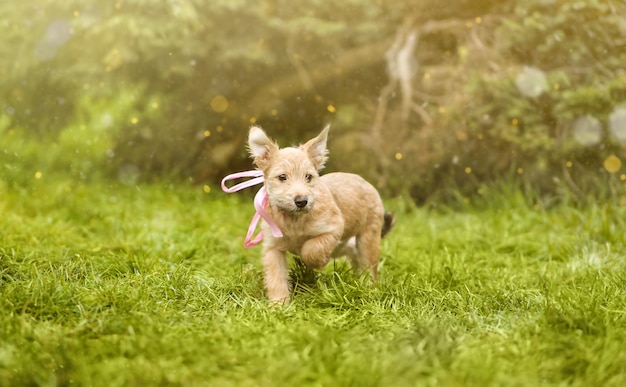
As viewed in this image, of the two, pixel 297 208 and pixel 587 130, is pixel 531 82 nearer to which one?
pixel 587 130

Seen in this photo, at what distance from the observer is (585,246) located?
A: 6102 mm

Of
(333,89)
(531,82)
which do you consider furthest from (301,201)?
(531,82)

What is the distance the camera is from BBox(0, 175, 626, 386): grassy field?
3160mm

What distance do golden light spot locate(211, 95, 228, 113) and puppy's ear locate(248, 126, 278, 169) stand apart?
4812 millimetres

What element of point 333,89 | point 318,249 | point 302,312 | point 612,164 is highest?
point 333,89

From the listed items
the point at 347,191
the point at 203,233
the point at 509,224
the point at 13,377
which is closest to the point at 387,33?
the point at 509,224

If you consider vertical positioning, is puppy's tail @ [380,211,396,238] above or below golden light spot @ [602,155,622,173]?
above

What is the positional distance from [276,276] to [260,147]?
0.82 metres

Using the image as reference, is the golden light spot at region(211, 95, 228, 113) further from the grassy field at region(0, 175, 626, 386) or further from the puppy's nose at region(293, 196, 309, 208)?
the puppy's nose at region(293, 196, 309, 208)

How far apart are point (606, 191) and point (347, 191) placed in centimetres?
449

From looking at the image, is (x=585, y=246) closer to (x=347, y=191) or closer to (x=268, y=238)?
(x=347, y=191)

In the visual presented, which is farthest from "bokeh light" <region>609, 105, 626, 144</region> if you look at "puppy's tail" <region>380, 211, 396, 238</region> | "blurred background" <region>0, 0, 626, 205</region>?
"puppy's tail" <region>380, 211, 396, 238</region>

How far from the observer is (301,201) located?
4004 millimetres

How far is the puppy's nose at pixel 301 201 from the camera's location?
157 inches
